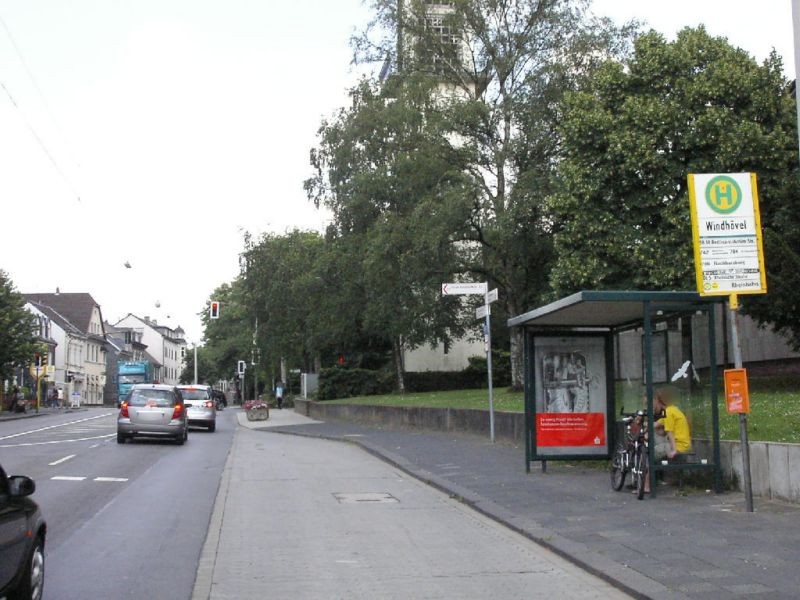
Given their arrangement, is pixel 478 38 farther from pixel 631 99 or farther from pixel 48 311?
pixel 48 311

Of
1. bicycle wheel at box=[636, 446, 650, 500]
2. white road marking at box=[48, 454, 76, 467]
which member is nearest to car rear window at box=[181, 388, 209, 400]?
white road marking at box=[48, 454, 76, 467]

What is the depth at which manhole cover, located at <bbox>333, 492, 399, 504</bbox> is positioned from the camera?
42.8 feet

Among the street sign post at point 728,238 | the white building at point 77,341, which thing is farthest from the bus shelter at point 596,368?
the white building at point 77,341

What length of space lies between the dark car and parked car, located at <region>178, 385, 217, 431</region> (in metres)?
29.3

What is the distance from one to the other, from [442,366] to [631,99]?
36.8m

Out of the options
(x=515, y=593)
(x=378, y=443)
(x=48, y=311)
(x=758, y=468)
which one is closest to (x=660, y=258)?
(x=378, y=443)

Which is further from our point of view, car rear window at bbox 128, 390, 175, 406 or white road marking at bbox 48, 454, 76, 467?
car rear window at bbox 128, 390, 175, 406

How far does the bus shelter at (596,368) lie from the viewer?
1257cm

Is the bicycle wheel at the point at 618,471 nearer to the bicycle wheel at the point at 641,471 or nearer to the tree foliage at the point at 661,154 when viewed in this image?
the bicycle wheel at the point at 641,471

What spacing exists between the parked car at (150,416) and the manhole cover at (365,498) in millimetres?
13273

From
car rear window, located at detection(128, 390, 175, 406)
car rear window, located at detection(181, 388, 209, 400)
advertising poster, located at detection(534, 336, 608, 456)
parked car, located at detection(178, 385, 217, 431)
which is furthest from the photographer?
car rear window, located at detection(181, 388, 209, 400)

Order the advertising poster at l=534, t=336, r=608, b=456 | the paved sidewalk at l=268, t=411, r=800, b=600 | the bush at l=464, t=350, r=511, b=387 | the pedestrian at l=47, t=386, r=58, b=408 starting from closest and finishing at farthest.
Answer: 1. the paved sidewalk at l=268, t=411, r=800, b=600
2. the advertising poster at l=534, t=336, r=608, b=456
3. the bush at l=464, t=350, r=511, b=387
4. the pedestrian at l=47, t=386, r=58, b=408

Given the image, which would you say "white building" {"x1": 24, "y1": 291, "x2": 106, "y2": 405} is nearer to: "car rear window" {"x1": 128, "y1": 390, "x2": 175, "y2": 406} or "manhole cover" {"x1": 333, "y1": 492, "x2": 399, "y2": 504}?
"car rear window" {"x1": 128, "y1": 390, "x2": 175, "y2": 406}

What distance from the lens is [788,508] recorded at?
1019 centimetres
